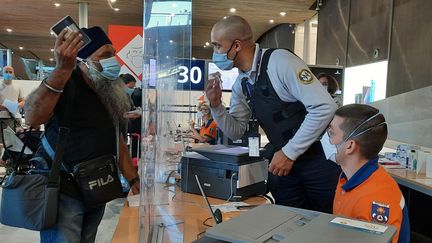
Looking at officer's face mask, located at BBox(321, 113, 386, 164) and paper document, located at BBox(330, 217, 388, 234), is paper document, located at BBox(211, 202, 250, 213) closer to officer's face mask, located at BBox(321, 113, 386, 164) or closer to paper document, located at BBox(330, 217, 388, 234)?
officer's face mask, located at BBox(321, 113, 386, 164)

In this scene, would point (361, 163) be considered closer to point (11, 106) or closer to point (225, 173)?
point (225, 173)

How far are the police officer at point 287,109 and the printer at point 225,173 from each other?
188 mm

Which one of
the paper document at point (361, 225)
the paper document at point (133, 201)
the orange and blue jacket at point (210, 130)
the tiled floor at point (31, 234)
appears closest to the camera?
the paper document at point (361, 225)

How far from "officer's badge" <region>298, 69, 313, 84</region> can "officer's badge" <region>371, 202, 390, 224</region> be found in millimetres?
573

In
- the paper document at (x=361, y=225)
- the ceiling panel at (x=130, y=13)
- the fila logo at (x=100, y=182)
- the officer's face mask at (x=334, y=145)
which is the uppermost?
the ceiling panel at (x=130, y=13)

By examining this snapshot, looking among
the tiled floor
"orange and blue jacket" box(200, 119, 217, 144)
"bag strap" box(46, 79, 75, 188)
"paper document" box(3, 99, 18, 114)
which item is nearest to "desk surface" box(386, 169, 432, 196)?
"bag strap" box(46, 79, 75, 188)

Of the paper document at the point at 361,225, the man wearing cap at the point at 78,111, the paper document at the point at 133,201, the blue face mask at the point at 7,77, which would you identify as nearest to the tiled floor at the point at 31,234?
the paper document at the point at 133,201

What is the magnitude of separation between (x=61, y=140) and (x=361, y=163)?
106 centimetres

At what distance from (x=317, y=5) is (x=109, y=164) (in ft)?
23.5

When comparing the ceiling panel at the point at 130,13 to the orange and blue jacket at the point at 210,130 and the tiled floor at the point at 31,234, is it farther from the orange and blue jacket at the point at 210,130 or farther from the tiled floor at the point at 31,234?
the tiled floor at the point at 31,234

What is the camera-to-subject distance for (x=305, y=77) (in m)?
1.47

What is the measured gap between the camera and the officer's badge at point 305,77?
1.46 meters

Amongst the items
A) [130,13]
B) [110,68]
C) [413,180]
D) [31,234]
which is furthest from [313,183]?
[130,13]

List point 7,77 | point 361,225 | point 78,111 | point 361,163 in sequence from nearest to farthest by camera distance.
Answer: point 361,225
point 361,163
point 78,111
point 7,77
